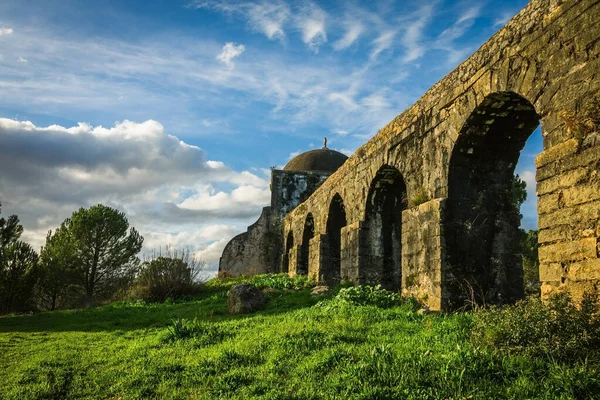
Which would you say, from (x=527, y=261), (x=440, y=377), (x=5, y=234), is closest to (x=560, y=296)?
(x=440, y=377)

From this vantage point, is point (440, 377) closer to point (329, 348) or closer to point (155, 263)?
point (329, 348)

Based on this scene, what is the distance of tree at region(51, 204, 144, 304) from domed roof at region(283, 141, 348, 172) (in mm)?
9716

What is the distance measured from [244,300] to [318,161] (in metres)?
18.3

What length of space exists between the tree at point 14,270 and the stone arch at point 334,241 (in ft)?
43.8

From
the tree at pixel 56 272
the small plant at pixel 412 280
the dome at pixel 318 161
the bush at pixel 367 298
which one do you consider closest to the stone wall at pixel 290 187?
the dome at pixel 318 161

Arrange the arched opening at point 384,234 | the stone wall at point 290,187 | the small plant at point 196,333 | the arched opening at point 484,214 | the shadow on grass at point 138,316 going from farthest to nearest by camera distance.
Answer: the stone wall at point 290,187 → the arched opening at point 384,234 → the shadow on grass at point 138,316 → the arched opening at point 484,214 → the small plant at point 196,333

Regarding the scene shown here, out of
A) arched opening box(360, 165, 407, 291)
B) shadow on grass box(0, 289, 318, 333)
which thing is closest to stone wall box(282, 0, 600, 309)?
arched opening box(360, 165, 407, 291)

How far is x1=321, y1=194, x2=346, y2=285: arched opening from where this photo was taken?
1489cm

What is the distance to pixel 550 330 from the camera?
14.0ft

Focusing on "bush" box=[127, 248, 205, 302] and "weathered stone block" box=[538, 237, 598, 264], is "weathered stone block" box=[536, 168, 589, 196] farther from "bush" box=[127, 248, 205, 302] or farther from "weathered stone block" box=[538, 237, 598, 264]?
"bush" box=[127, 248, 205, 302]

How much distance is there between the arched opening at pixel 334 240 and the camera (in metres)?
14.9

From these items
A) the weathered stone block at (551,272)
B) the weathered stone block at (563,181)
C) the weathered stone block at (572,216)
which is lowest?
the weathered stone block at (551,272)

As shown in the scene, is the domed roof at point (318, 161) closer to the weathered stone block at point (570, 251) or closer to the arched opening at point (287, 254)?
the arched opening at point (287, 254)

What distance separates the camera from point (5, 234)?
1998 centimetres
